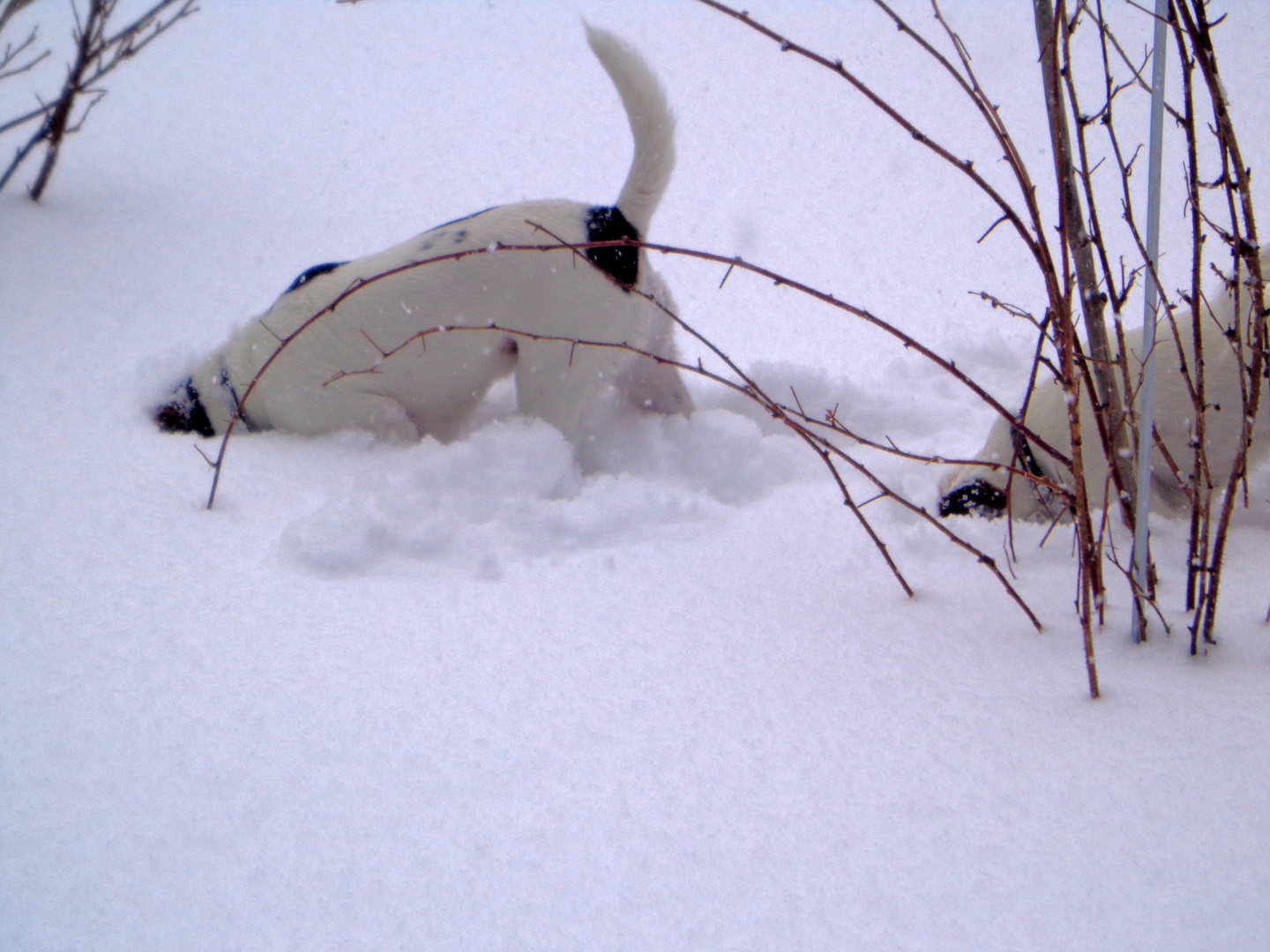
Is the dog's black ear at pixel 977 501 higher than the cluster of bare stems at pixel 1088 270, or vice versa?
the cluster of bare stems at pixel 1088 270

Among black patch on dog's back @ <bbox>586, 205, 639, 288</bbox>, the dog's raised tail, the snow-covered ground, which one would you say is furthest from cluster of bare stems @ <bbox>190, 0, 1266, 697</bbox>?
black patch on dog's back @ <bbox>586, 205, 639, 288</bbox>

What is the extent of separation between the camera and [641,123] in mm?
2520

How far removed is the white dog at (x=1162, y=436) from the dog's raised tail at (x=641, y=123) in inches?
47.7

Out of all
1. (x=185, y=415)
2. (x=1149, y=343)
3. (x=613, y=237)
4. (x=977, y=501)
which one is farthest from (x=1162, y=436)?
(x=185, y=415)

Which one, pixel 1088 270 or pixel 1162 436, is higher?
pixel 1088 270

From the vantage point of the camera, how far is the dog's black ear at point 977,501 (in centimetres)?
227

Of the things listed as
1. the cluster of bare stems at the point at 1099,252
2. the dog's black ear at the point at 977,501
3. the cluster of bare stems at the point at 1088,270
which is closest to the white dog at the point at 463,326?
the dog's black ear at the point at 977,501

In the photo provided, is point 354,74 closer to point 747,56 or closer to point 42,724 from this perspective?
point 747,56

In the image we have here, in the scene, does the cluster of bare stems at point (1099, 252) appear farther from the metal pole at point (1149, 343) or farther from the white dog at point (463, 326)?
the white dog at point (463, 326)

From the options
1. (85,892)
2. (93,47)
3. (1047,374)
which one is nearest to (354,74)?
(93,47)

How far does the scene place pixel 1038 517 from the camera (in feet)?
7.44

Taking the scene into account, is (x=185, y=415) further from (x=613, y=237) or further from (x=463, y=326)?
(x=613, y=237)

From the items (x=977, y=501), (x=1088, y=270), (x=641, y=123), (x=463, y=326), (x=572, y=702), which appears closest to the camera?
(x=572, y=702)

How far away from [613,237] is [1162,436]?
5.23ft
